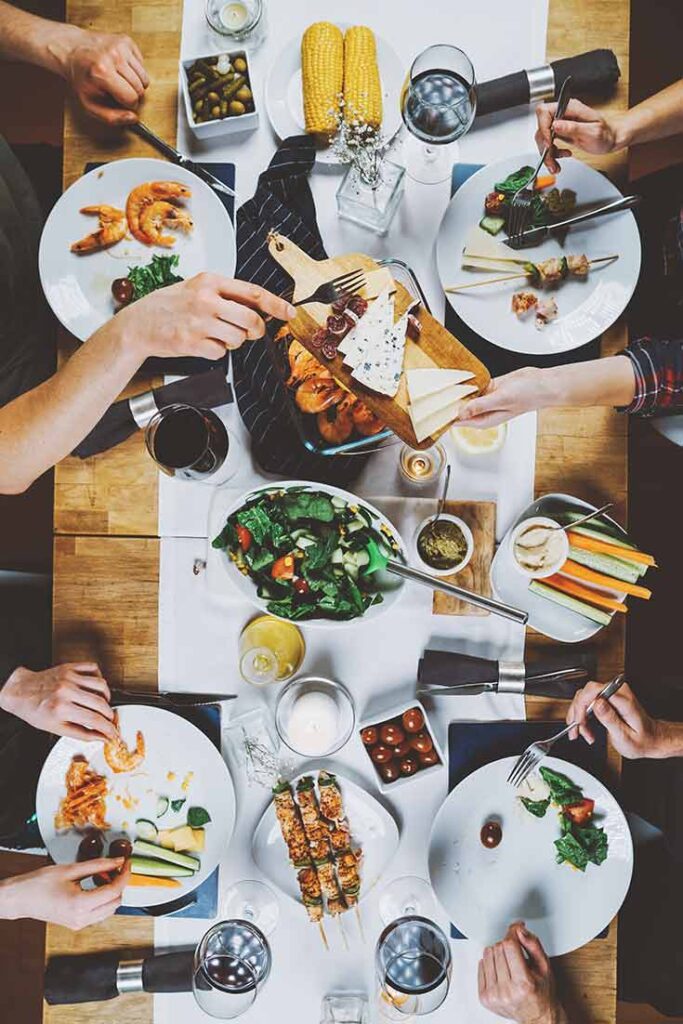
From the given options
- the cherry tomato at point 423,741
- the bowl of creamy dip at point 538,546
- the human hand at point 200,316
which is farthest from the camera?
the cherry tomato at point 423,741

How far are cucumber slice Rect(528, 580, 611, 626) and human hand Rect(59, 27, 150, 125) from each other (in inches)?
54.6

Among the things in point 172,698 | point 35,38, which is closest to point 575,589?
point 172,698

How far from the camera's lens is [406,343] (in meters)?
1.82

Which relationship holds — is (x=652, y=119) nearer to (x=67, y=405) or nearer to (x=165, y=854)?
(x=67, y=405)

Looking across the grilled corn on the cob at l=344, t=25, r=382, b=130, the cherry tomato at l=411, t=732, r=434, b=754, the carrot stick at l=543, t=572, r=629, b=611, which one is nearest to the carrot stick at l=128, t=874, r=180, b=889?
the cherry tomato at l=411, t=732, r=434, b=754

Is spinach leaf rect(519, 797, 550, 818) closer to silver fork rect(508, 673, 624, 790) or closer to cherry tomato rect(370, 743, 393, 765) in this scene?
silver fork rect(508, 673, 624, 790)

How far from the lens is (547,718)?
1937 mm

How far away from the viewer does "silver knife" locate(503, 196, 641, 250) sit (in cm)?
185

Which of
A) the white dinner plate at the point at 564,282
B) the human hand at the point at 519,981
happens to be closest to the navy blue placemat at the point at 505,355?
the white dinner plate at the point at 564,282

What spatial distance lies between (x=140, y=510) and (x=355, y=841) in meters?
0.89

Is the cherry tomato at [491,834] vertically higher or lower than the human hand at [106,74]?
lower

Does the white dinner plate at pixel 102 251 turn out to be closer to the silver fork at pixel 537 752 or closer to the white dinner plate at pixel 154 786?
the white dinner plate at pixel 154 786

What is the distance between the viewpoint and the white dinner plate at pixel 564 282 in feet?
6.19

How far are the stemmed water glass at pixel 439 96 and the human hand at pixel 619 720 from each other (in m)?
1.25
